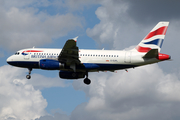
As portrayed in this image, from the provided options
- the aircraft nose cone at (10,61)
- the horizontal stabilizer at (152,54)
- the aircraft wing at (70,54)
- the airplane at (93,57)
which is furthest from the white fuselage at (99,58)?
the aircraft nose cone at (10,61)

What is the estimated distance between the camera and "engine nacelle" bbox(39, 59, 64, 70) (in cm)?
6047

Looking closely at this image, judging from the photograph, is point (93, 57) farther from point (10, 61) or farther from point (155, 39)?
point (10, 61)

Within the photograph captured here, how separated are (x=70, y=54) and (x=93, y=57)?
468 centimetres

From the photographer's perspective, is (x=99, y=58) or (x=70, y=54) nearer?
(x=70, y=54)

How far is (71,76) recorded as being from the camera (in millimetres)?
→ 67125

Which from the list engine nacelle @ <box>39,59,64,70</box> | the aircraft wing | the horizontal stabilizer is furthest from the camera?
engine nacelle @ <box>39,59,64,70</box>

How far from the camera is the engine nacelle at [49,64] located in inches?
2381

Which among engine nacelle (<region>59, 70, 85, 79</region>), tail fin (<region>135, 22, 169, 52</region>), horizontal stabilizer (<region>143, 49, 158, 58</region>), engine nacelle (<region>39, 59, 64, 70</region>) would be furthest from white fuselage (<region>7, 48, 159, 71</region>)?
engine nacelle (<region>59, 70, 85, 79</region>)

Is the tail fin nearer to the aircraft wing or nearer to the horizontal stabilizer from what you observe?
the horizontal stabilizer

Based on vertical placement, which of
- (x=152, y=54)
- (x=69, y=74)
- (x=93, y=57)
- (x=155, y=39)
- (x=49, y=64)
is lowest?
(x=49, y=64)

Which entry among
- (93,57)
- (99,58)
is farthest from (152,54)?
(93,57)

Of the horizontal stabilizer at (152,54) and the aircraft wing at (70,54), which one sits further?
the horizontal stabilizer at (152,54)

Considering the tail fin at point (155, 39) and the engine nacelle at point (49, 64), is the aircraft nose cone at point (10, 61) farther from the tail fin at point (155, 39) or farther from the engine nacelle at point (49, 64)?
the tail fin at point (155, 39)

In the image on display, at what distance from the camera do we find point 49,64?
60.5 meters
